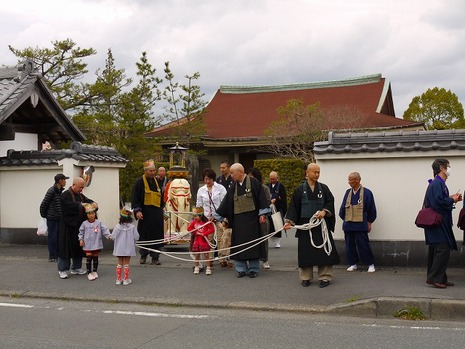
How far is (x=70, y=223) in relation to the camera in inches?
406

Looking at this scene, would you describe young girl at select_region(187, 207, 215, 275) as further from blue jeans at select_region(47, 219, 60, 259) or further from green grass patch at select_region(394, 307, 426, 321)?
green grass patch at select_region(394, 307, 426, 321)

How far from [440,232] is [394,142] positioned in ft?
7.16

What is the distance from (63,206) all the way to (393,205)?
221 inches

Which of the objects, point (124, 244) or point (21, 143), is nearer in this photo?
point (124, 244)

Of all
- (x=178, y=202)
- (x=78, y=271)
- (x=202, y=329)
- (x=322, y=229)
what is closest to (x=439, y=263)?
(x=322, y=229)

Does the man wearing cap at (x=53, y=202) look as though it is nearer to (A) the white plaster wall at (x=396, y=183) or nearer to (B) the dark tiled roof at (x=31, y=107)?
(B) the dark tiled roof at (x=31, y=107)

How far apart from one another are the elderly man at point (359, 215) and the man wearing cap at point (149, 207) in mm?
3496

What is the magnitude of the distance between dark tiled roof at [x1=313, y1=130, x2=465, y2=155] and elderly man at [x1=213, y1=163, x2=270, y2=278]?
→ 1.42 m

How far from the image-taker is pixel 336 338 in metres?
6.61

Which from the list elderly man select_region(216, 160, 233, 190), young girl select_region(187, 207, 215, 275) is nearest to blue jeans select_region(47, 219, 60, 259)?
young girl select_region(187, 207, 215, 275)

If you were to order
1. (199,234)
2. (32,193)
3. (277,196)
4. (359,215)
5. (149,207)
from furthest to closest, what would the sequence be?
(277,196) < (32,193) < (149,207) < (199,234) < (359,215)

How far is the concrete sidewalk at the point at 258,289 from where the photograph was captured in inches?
307

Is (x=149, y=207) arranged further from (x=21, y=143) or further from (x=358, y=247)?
(x=21, y=143)

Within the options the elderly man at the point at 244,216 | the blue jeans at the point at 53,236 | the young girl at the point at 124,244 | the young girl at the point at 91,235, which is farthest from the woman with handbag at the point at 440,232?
the blue jeans at the point at 53,236
